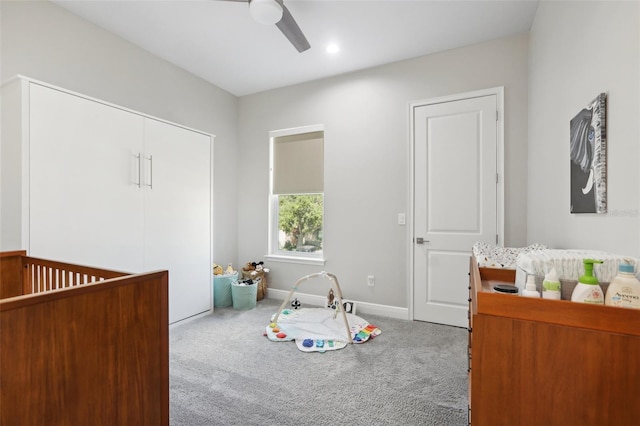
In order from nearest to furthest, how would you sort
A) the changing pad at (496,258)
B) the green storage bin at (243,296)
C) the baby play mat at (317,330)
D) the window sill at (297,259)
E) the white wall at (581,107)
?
the white wall at (581,107) < the changing pad at (496,258) < the baby play mat at (317,330) < the green storage bin at (243,296) < the window sill at (297,259)

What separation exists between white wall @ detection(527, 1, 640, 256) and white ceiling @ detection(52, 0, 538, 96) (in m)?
0.42

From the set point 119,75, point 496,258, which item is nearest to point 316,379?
point 496,258

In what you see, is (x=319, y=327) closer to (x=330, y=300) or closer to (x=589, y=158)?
(x=330, y=300)

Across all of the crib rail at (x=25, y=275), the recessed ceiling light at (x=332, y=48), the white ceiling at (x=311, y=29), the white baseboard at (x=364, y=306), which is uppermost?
the white ceiling at (x=311, y=29)

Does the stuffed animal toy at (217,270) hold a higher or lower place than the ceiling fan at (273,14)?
lower

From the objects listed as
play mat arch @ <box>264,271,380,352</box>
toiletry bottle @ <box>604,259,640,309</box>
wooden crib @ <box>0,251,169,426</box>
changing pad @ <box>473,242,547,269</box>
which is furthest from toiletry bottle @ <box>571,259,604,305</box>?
play mat arch @ <box>264,271,380,352</box>

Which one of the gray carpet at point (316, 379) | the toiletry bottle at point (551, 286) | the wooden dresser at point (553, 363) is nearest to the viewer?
the wooden dresser at point (553, 363)

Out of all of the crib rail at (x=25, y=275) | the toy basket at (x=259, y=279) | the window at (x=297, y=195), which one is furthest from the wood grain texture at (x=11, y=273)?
the window at (x=297, y=195)

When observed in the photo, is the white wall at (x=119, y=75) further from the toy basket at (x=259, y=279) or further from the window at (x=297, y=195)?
the window at (x=297, y=195)

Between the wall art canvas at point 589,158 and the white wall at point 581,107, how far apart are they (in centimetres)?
2

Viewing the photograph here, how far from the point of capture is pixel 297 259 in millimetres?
3557

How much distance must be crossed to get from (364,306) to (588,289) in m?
2.54

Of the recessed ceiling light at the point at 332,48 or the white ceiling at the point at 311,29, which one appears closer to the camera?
the white ceiling at the point at 311,29

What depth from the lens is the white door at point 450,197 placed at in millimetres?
2684
